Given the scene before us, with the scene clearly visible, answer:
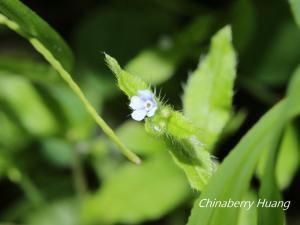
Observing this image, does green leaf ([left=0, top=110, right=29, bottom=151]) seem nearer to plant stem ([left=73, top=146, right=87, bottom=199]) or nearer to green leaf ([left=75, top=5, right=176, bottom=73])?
plant stem ([left=73, top=146, right=87, bottom=199])

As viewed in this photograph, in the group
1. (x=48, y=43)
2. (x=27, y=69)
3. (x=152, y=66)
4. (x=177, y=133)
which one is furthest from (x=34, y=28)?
(x=152, y=66)

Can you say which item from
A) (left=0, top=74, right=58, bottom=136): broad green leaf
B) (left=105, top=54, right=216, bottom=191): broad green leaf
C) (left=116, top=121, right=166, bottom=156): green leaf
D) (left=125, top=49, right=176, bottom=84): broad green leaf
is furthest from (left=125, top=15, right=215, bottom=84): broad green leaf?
(left=105, top=54, right=216, bottom=191): broad green leaf

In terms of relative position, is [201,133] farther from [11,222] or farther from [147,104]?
[11,222]

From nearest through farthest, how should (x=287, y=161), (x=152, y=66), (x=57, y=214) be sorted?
(x=287, y=161) → (x=152, y=66) → (x=57, y=214)

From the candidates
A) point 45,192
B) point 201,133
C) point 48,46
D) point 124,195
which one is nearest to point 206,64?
point 201,133

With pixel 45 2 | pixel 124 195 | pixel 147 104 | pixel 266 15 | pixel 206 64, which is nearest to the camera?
pixel 147 104

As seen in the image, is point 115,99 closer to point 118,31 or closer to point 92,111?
point 118,31
